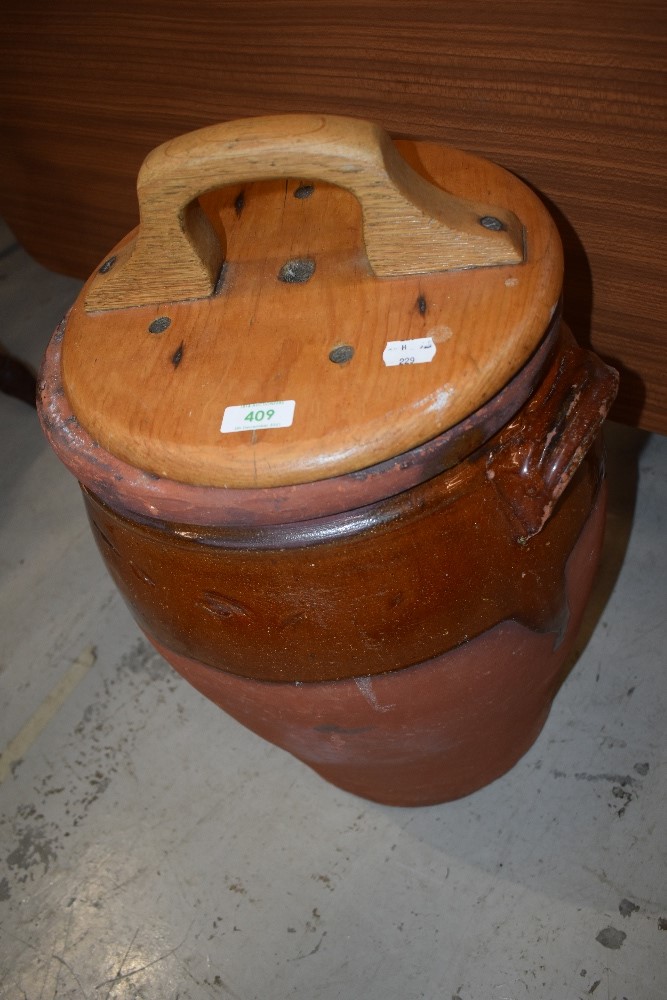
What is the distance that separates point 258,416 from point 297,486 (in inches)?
3.3

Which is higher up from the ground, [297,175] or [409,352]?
[297,175]

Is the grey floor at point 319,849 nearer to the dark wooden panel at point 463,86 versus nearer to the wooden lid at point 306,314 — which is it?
the dark wooden panel at point 463,86

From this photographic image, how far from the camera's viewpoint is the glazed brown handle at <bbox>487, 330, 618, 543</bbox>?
2.99ft

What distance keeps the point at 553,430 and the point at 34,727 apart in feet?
4.30

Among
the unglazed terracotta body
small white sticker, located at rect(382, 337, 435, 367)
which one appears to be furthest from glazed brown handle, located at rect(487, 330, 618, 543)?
small white sticker, located at rect(382, 337, 435, 367)

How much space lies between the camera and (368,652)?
3.22 ft

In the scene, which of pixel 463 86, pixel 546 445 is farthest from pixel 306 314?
pixel 463 86

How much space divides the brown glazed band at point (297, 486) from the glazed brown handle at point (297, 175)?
0.14 metres

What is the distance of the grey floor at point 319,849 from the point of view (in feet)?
4.48

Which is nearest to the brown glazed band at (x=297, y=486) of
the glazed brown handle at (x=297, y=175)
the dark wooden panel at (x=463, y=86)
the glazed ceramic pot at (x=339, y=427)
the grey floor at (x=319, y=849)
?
the glazed ceramic pot at (x=339, y=427)

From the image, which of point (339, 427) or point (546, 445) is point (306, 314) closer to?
point (339, 427)

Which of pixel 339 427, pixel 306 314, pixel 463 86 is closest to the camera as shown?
pixel 339 427

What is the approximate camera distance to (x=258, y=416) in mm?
883

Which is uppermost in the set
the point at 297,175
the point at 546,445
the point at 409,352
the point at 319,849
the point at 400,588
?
the point at 297,175
